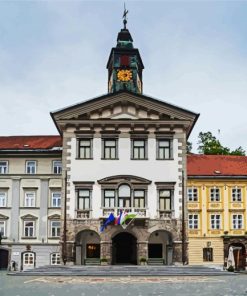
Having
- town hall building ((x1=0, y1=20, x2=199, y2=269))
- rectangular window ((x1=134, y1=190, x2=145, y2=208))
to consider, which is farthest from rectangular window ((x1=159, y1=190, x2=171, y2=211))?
rectangular window ((x1=134, y1=190, x2=145, y2=208))

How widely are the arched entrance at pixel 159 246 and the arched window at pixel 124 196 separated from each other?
3.18 meters

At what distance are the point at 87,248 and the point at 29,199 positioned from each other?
26.1ft

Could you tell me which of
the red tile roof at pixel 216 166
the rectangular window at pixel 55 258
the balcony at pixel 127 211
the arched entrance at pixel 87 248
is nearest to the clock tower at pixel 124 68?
the red tile roof at pixel 216 166

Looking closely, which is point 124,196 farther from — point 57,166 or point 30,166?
point 30,166

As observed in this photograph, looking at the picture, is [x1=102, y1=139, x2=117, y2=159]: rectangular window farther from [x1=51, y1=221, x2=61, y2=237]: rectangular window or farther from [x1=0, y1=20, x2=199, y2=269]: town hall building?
[x1=51, y1=221, x2=61, y2=237]: rectangular window

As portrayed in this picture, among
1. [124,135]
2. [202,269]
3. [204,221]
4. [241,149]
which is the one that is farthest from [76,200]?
[241,149]

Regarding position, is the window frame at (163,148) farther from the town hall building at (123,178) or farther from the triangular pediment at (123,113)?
the triangular pediment at (123,113)

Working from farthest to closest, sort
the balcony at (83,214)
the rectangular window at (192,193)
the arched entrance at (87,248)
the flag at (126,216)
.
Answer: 1. the rectangular window at (192,193)
2. the arched entrance at (87,248)
3. the balcony at (83,214)
4. the flag at (126,216)

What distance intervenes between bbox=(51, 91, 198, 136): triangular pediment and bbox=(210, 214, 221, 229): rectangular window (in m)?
13.5

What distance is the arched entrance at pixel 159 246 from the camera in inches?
1686

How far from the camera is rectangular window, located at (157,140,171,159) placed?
43312mm

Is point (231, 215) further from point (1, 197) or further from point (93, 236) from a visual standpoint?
point (1, 197)

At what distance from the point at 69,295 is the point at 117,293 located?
6.76 feet

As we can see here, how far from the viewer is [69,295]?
21.4 m
